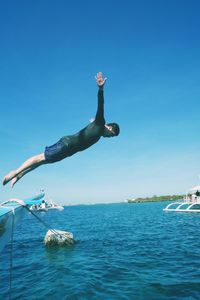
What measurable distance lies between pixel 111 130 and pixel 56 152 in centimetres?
124

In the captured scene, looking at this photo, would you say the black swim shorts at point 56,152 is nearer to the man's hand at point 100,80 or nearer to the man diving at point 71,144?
the man diving at point 71,144

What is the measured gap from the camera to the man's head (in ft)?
19.8

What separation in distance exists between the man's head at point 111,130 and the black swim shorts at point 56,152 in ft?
2.85

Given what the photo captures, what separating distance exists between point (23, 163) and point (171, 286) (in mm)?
9052

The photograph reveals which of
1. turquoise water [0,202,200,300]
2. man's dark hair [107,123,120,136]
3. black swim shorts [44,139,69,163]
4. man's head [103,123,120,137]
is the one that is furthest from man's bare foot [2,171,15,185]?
turquoise water [0,202,200,300]

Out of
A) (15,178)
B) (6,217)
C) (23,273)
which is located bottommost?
(23,273)

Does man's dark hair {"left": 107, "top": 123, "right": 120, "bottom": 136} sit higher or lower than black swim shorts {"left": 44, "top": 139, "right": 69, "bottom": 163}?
higher

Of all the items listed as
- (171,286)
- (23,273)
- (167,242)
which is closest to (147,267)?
(171,286)

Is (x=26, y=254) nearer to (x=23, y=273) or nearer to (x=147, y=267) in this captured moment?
(x=23, y=273)

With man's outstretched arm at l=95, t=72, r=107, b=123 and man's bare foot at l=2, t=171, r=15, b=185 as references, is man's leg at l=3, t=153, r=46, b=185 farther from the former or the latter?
man's outstretched arm at l=95, t=72, r=107, b=123

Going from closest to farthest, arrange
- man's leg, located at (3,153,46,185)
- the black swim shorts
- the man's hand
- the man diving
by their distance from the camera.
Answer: the man's hand, the man diving, the black swim shorts, man's leg, located at (3,153,46,185)

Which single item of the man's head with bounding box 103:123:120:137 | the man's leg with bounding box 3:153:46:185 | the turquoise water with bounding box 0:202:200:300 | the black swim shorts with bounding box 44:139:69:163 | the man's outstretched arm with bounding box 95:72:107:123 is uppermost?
the man's outstretched arm with bounding box 95:72:107:123

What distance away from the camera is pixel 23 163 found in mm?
6332

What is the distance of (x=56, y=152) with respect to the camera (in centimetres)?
621
